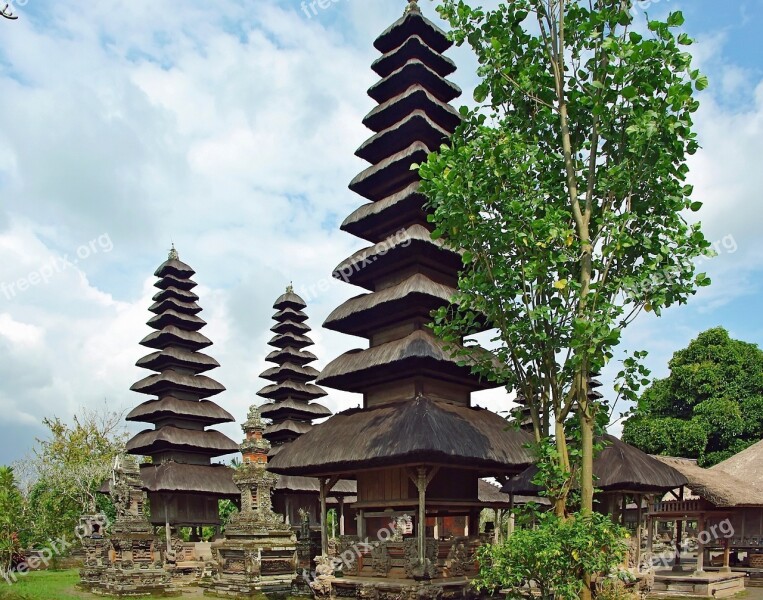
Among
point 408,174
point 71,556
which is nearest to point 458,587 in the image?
point 408,174

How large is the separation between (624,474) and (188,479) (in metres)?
20.5

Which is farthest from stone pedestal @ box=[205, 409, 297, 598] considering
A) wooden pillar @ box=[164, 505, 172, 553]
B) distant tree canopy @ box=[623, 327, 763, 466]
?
distant tree canopy @ box=[623, 327, 763, 466]

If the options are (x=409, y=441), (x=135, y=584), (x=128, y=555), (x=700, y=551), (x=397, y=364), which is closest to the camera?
(x=409, y=441)

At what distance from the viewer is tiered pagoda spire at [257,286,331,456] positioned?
37.3m

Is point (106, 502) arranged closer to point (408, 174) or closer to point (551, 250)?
point (408, 174)

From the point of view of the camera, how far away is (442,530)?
32531 millimetres

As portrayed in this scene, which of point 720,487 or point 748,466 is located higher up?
point 748,466

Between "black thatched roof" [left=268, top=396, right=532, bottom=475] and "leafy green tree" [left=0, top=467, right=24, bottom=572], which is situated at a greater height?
"black thatched roof" [left=268, top=396, right=532, bottom=475]

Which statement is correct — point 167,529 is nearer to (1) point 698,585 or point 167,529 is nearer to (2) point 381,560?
(2) point 381,560

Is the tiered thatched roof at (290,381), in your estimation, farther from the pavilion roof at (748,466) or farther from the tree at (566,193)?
the tree at (566,193)

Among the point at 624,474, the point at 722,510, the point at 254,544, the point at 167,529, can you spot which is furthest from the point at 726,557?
the point at 167,529

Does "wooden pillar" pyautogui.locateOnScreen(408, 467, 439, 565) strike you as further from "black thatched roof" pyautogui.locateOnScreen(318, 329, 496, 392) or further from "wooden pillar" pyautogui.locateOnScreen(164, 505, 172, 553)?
"wooden pillar" pyautogui.locateOnScreen(164, 505, 172, 553)

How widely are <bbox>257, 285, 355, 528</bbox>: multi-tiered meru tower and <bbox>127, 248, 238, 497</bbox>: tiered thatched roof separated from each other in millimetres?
3587

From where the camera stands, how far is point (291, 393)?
38.2 m
